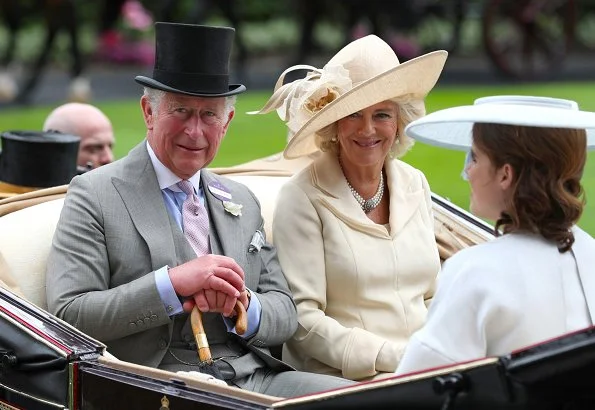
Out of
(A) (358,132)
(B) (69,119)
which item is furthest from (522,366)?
(B) (69,119)

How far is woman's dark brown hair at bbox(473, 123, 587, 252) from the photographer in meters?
2.36

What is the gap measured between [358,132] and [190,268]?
611 millimetres

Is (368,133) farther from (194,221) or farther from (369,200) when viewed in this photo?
(194,221)

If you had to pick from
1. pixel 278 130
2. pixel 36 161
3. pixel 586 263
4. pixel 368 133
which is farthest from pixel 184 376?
pixel 278 130

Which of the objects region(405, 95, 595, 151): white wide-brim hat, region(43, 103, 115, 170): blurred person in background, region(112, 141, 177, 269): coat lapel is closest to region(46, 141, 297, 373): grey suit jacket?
region(112, 141, 177, 269): coat lapel

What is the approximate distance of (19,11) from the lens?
1470cm

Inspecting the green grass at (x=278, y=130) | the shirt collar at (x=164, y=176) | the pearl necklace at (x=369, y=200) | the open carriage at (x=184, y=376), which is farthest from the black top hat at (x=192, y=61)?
the green grass at (x=278, y=130)

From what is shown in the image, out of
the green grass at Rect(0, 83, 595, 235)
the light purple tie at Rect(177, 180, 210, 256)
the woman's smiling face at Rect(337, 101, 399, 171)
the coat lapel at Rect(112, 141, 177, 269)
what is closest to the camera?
the coat lapel at Rect(112, 141, 177, 269)

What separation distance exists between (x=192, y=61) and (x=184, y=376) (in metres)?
0.84

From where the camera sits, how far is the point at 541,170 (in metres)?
2.37

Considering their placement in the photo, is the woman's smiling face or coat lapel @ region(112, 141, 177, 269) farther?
the woman's smiling face

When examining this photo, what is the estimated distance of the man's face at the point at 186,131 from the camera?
321 cm

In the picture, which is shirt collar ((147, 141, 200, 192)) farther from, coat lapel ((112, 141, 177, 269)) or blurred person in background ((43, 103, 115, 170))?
blurred person in background ((43, 103, 115, 170))

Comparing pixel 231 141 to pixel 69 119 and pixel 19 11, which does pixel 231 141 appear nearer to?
pixel 19 11
